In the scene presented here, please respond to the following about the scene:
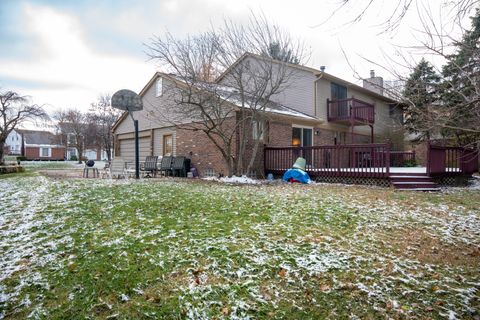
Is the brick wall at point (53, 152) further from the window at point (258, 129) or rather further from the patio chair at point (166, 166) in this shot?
the window at point (258, 129)

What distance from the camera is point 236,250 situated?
373 centimetres

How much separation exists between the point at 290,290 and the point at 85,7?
6302 millimetres

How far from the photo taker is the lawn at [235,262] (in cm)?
278

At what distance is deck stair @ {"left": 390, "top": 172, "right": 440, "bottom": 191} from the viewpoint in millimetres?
9578

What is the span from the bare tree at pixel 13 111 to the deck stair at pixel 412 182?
68.7ft

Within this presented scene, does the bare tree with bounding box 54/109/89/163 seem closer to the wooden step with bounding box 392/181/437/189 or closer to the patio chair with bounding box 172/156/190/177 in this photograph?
the patio chair with bounding box 172/156/190/177

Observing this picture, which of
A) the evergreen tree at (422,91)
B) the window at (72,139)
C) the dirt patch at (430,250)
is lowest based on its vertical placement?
the dirt patch at (430,250)

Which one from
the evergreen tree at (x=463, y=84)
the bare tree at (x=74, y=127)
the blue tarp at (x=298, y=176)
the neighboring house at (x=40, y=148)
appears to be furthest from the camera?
the neighboring house at (x=40, y=148)

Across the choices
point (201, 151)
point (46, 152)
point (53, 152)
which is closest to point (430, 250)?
point (201, 151)

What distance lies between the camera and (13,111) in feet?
63.4

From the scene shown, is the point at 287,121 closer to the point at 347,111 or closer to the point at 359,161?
the point at 359,161

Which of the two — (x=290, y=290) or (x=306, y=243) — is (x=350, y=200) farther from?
(x=290, y=290)

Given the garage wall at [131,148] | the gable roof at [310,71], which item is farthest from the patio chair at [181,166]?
the gable roof at [310,71]

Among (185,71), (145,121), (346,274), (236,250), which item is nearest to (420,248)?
(346,274)
